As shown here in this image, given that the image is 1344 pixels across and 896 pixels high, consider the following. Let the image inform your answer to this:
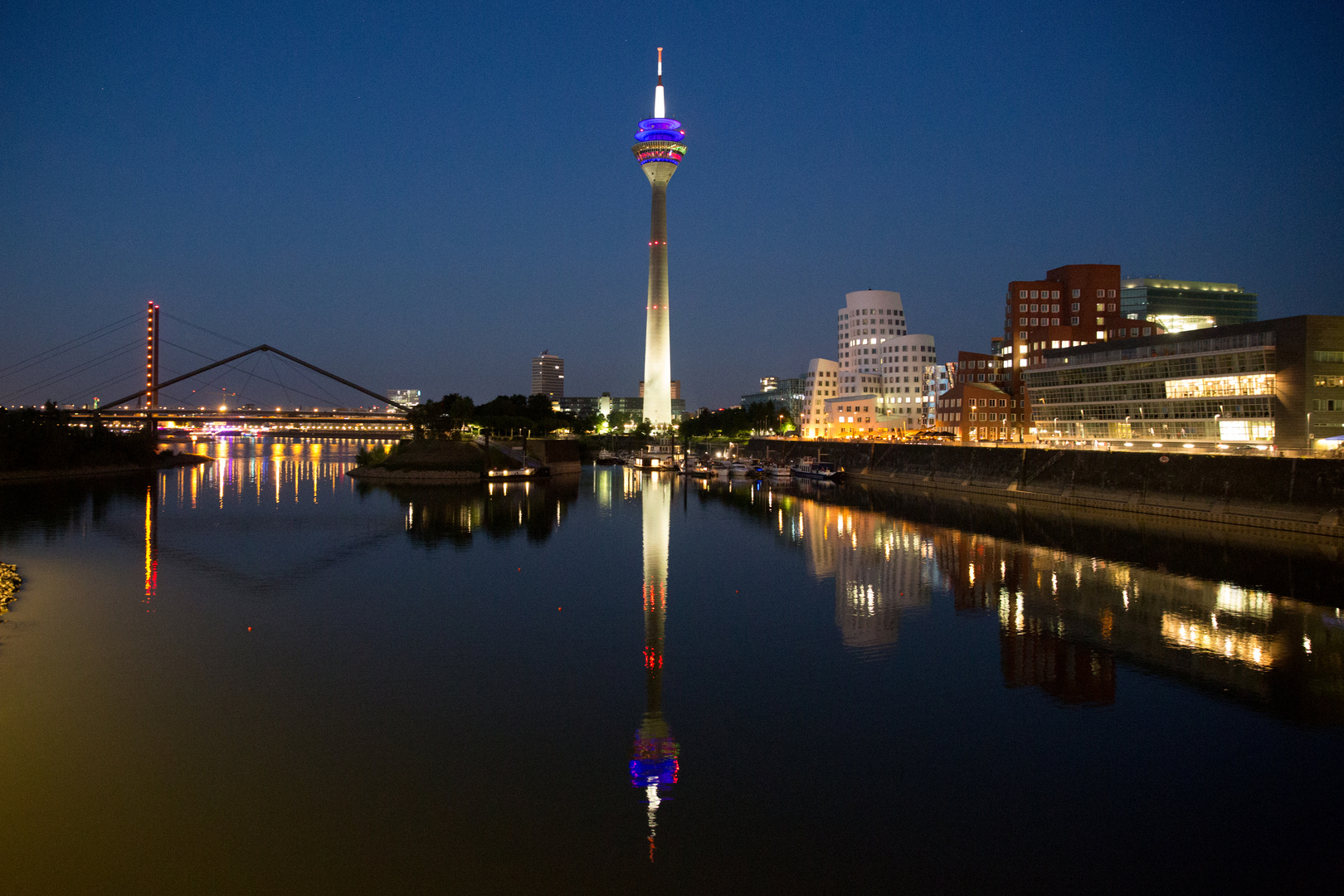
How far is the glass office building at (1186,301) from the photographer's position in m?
108

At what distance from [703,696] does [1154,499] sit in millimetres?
33649

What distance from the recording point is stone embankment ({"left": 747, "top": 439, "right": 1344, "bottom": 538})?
31.6 m

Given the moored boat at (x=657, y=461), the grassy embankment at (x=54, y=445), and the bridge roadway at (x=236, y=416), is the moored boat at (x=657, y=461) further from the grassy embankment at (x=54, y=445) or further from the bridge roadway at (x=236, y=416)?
the grassy embankment at (x=54, y=445)

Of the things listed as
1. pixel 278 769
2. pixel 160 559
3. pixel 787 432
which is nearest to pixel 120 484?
pixel 160 559

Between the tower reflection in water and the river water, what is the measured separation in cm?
6

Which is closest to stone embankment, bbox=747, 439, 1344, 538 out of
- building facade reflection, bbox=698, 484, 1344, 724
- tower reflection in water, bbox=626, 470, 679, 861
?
building facade reflection, bbox=698, 484, 1344, 724

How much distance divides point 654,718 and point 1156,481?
35516 millimetres

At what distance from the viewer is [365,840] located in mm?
8672

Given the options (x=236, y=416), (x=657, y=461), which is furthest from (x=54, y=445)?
(x=657, y=461)

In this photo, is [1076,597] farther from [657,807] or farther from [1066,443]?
[1066,443]

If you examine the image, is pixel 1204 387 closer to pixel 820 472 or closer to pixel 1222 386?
pixel 1222 386

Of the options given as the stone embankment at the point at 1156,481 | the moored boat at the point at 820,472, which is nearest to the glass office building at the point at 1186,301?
the moored boat at the point at 820,472

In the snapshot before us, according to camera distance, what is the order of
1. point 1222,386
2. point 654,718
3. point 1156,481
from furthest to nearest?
point 1222,386 → point 1156,481 → point 654,718

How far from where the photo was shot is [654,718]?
1245 cm
